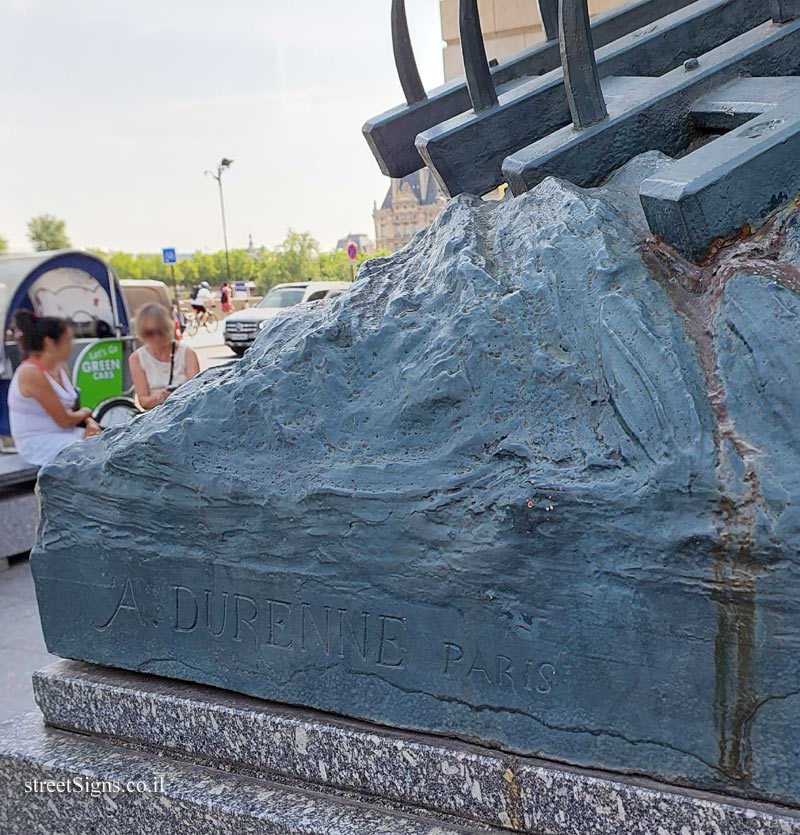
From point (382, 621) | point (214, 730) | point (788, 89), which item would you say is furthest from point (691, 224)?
point (214, 730)

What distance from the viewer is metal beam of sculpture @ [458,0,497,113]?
6.79ft

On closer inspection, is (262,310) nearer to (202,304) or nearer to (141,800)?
(202,304)

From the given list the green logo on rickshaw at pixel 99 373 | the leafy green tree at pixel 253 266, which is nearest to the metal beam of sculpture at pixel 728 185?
the green logo on rickshaw at pixel 99 373

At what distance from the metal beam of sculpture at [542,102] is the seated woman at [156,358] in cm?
239

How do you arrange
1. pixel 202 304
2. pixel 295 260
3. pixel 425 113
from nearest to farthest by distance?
pixel 425 113 < pixel 202 304 < pixel 295 260

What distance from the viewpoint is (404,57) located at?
7.82 feet

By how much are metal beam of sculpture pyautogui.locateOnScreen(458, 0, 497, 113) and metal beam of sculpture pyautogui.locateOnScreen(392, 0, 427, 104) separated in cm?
23

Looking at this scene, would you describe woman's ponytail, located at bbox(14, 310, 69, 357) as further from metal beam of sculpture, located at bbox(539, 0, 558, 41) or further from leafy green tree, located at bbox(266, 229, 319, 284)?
leafy green tree, located at bbox(266, 229, 319, 284)

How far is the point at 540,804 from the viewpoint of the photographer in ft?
5.34

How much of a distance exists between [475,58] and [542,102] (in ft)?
0.65

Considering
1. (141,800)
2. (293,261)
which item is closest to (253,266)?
(293,261)

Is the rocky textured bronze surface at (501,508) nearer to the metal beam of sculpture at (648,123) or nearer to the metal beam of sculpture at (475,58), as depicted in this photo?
the metal beam of sculpture at (648,123)

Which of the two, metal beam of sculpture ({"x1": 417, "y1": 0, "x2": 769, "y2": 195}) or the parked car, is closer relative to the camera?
metal beam of sculpture ({"x1": 417, "y1": 0, "x2": 769, "y2": 195})

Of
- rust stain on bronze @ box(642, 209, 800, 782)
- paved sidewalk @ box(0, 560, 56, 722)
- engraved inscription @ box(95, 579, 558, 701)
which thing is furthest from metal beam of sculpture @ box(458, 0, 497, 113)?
paved sidewalk @ box(0, 560, 56, 722)
